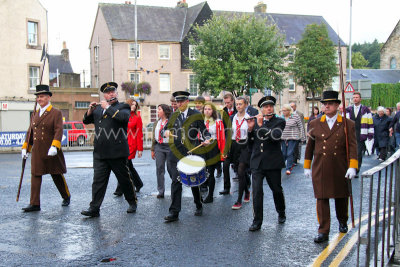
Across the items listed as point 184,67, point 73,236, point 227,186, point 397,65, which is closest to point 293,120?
point 227,186

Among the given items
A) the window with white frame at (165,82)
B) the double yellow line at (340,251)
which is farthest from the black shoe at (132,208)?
the window with white frame at (165,82)

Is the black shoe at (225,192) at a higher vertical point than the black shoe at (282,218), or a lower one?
lower

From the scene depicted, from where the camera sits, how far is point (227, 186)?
32.4 ft

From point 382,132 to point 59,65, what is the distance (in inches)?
2454

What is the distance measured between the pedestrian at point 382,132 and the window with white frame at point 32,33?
25.5m

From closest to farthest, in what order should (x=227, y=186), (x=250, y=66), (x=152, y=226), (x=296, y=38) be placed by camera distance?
1. (x=152, y=226)
2. (x=227, y=186)
3. (x=250, y=66)
4. (x=296, y=38)

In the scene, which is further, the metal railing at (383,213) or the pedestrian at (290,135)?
the pedestrian at (290,135)

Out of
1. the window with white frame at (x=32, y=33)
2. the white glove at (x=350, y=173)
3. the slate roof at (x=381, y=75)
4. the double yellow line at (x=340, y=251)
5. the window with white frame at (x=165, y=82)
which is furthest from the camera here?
the slate roof at (x=381, y=75)

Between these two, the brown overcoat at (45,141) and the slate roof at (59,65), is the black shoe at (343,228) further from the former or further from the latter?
the slate roof at (59,65)

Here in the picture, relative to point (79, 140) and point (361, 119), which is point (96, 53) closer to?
point (79, 140)

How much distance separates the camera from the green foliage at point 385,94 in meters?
61.0

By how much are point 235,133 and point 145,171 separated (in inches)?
229

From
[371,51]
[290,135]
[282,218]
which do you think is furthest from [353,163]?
[371,51]

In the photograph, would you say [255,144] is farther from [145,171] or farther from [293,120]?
[145,171]
